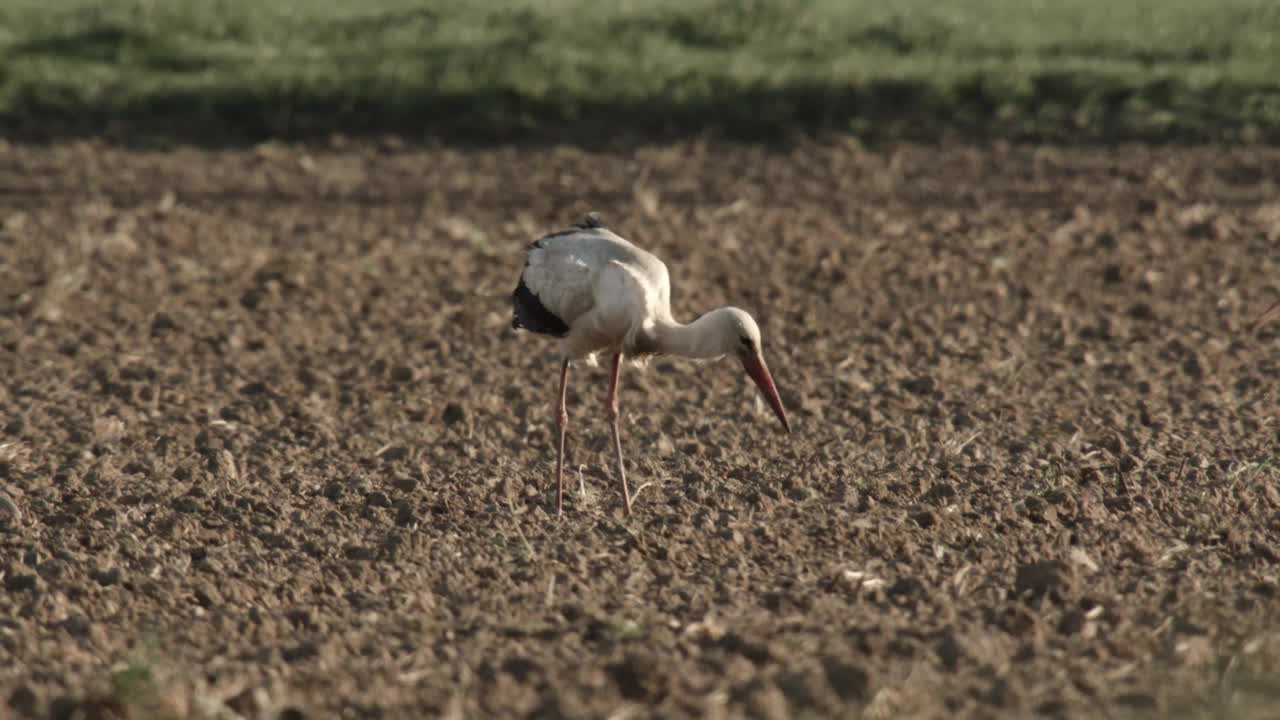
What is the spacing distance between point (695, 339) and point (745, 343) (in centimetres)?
21

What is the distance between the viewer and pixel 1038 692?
5809 millimetres

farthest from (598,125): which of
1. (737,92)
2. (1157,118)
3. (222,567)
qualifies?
(222,567)

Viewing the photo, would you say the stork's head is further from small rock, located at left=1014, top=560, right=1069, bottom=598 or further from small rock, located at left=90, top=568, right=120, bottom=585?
small rock, located at left=90, top=568, right=120, bottom=585

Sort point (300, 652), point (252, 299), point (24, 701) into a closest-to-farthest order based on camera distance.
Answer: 1. point (24, 701)
2. point (300, 652)
3. point (252, 299)

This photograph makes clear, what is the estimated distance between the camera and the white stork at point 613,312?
754 centimetres

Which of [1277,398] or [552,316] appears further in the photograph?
[1277,398]

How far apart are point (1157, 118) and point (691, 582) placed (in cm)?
1128

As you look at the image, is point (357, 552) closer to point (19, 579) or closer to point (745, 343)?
point (19, 579)

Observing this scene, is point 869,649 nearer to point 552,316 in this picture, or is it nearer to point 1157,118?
point 552,316

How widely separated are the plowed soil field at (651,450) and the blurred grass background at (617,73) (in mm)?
1512

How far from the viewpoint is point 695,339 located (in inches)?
297

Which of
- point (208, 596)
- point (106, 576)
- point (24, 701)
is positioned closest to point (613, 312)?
point (208, 596)

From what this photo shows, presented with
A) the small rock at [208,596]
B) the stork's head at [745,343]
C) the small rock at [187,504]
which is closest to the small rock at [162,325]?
the small rock at [187,504]

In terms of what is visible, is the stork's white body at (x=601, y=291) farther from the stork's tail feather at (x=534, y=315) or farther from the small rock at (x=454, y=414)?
the small rock at (x=454, y=414)
